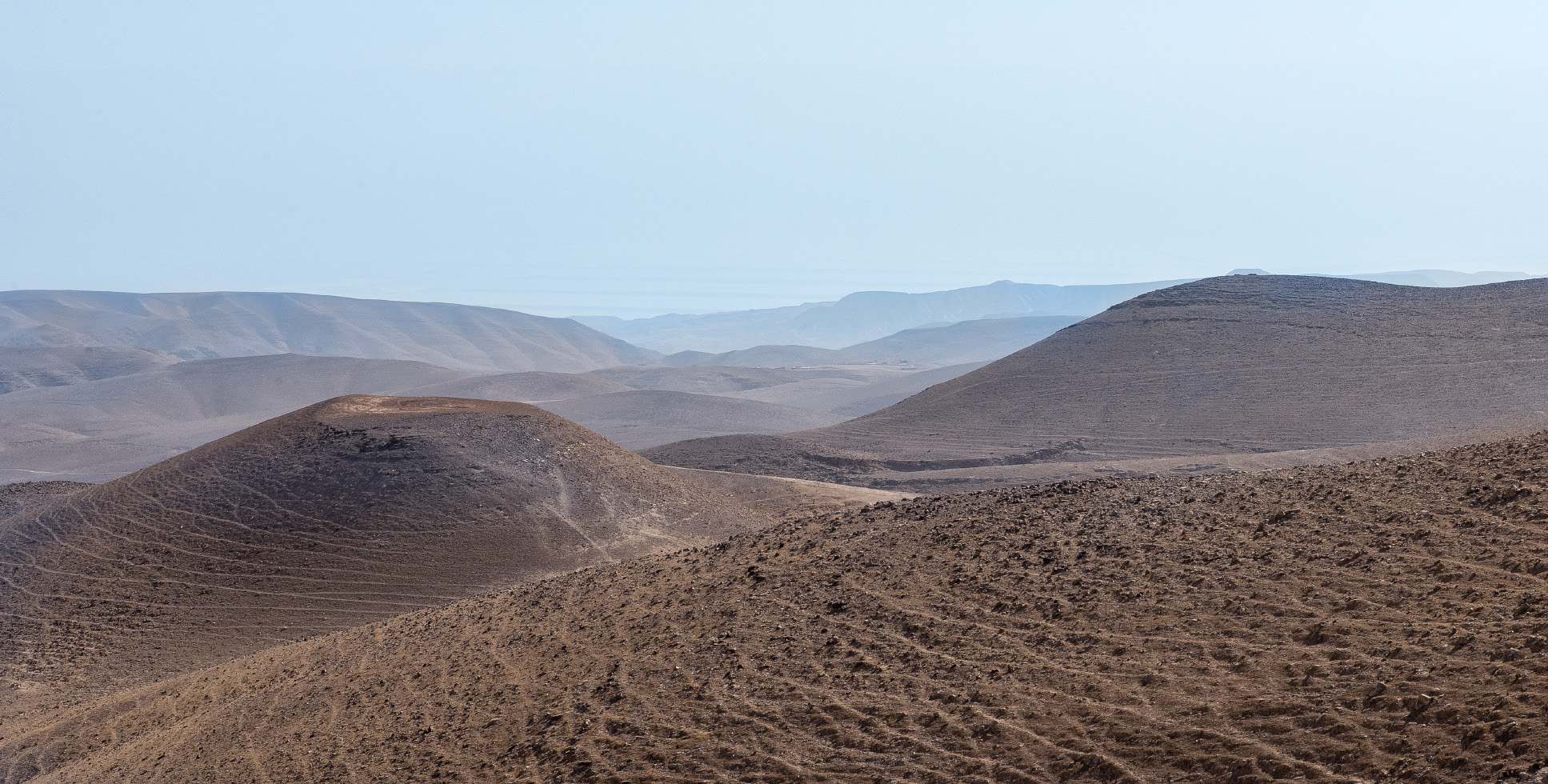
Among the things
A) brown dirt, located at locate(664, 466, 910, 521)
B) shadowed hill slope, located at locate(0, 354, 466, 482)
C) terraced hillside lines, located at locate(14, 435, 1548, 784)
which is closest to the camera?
terraced hillside lines, located at locate(14, 435, 1548, 784)

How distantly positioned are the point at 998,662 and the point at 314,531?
53.1 feet

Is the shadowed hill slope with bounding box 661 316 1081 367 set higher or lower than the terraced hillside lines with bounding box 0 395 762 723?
higher

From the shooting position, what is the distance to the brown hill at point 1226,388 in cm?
3628

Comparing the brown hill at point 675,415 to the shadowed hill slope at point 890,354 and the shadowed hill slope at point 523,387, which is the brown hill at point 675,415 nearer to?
the shadowed hill slope at point 523,387

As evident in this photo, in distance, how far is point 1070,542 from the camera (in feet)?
28.6

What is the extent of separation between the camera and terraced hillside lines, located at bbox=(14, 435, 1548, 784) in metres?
5.22

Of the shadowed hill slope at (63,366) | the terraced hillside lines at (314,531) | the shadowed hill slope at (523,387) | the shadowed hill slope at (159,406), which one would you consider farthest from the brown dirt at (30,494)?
the shadowed hill slope at (63,366)

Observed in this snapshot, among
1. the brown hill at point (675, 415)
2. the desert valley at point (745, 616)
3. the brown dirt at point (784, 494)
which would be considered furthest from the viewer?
the brown hill at point (675, 415)

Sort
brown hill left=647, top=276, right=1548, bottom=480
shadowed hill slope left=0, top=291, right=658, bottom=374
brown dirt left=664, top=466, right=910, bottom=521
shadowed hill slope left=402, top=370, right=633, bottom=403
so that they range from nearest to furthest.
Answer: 1. brown dirt left=664, top=466, right=910, bottom=521
2. brown hill left=647, top=276, right=1548, bottom=480
3. shadowed hill slope left=402, top=370, right=633, bottom=403
4. shadowed hill slope left=0, top=291, right=658, bottom=374

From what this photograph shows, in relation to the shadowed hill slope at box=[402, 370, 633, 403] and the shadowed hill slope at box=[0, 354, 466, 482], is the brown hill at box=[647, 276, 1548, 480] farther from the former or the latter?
the shadowed hill slope at box=[402, 370, 633, 403]

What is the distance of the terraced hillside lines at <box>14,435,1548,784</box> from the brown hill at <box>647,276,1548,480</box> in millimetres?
26092

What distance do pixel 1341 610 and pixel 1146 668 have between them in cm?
134

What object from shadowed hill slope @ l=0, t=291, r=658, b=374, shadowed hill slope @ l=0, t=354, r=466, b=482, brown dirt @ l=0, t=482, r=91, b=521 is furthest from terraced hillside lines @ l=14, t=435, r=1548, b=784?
shadowed hill slope @ l=0, t=291, r=658, b=374

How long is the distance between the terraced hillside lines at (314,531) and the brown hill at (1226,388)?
650 inches
